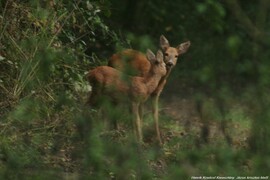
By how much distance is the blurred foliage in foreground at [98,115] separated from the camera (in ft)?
10.9

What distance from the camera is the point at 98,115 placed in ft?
18.6

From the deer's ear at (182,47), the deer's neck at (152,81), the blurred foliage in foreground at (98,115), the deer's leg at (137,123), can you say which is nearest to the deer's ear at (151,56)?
the deer's neck at (152,81)

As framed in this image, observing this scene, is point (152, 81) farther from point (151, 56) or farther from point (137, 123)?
point (137, 123)

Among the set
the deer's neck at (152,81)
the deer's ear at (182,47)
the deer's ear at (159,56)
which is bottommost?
the deer's neck at (152,81)

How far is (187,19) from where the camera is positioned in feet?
49.5

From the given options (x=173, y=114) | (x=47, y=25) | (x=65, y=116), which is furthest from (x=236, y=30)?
(x=65, y=116)

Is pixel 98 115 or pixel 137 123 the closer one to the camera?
pixel 137 123

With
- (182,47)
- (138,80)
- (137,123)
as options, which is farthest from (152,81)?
(137,123)

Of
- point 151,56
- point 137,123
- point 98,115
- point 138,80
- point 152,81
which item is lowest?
point 152,81

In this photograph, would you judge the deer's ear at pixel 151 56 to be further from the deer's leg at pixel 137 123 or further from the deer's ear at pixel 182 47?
the deer's ear at pixel 182 47

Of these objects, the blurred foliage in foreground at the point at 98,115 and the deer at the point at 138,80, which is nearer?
the blurred foliage in foreground at the point at 98,115

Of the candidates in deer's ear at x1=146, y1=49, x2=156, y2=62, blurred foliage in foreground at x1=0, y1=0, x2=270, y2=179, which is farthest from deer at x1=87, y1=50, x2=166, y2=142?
blurred foliage in foreground at x1=0, y1=0, x2=270, y2=179

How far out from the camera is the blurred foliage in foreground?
131 inches

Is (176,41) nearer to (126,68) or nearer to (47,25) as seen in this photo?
(47,25)
